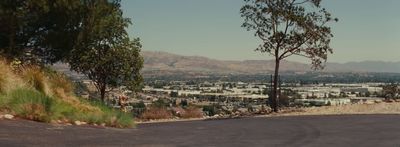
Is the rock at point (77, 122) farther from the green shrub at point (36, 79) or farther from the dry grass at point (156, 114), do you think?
the dry grass at point (156, 114)

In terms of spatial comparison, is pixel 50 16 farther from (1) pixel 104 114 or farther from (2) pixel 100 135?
(2) pixel 100 135

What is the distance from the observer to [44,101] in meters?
15.2

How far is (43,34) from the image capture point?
1074 inches

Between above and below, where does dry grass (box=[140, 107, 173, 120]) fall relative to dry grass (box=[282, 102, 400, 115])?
below

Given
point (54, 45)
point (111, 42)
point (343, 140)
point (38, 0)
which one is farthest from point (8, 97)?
point (111, 42)

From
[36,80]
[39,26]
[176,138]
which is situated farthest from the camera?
[39,26]

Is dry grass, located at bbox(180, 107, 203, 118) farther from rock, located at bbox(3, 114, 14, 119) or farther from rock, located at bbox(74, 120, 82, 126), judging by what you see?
rock, located at bbox(3, 114, 14, 119)

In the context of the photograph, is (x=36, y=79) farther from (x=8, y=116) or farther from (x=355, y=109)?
(x=355, y=109)

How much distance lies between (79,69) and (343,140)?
27.6m

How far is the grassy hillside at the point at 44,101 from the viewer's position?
1409cm

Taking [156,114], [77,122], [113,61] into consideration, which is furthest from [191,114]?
[77,122]

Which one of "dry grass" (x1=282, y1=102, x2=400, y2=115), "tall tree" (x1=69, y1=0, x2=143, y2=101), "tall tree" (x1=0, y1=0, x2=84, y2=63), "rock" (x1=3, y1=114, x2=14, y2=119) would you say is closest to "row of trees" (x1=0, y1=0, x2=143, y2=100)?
"tall tree" (x1=0, y1=0, x2=84, y2=63)

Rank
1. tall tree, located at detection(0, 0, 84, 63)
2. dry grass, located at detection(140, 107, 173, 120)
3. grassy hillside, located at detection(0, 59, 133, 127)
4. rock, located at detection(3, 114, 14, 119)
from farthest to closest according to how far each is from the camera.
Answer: dry grass, located at detection(140, 107, 173, 120), tall tree, located at detection(0, 0, 84, 63), grassy hillside, located at detection(0, 59, 133, 127), rock, located at detection(3, 114, 14, 119)

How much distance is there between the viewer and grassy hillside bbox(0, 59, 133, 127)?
14.1 m
